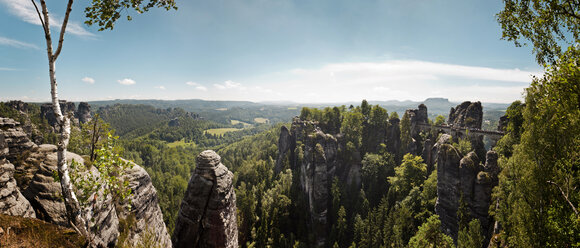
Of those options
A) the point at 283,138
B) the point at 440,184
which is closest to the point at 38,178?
the point at 440,184

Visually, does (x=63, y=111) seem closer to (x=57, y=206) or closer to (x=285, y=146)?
(x=285, y=146)

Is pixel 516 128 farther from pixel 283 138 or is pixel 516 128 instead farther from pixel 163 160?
pixel 163 160

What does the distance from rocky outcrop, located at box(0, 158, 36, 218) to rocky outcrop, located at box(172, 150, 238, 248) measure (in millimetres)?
7378

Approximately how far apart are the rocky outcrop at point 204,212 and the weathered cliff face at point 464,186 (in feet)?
94.9

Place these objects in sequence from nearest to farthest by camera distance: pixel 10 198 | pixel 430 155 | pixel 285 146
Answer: pixel 10 198, pixel 430 155, pixel 285 146

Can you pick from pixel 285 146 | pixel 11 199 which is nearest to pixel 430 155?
pixel 285 146

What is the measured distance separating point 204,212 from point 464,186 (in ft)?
100

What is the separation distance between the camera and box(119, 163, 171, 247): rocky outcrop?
14077mm

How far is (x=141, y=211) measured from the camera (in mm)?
15359

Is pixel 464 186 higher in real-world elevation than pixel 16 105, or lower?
lower

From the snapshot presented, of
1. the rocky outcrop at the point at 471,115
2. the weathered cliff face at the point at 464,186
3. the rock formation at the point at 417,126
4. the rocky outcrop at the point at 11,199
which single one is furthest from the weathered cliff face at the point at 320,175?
the rocky outcrop at the point at 11,199

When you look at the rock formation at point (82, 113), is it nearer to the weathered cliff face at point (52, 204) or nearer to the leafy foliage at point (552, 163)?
the weathered cliff face at point (52, 204)

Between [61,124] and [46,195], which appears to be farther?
[46,195]

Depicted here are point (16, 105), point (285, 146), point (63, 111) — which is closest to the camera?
point (285, 146)
